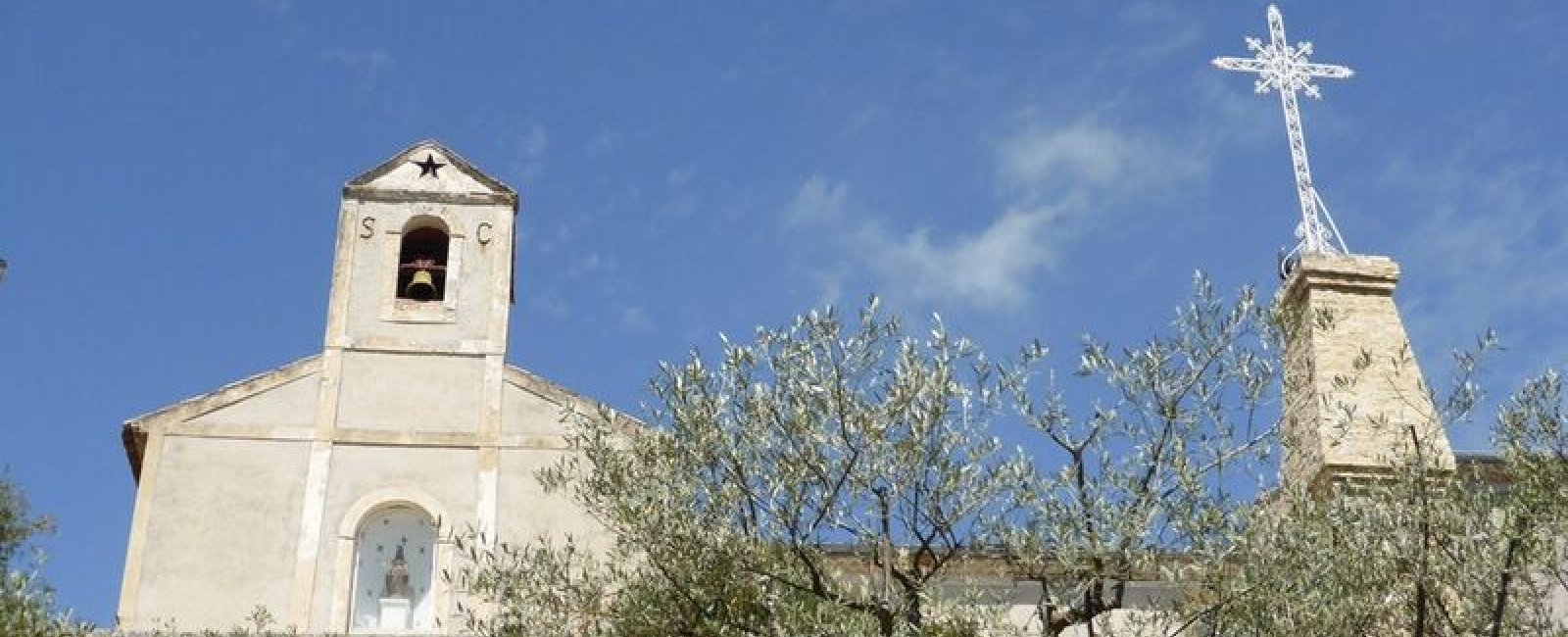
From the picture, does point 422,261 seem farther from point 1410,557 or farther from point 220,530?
point 1410,557

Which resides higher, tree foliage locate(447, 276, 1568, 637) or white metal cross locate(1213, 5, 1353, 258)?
white metal cross locate(1213, 5, 1353, 258)

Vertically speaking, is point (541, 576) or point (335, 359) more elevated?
point (335, 359)

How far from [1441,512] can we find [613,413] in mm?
6446

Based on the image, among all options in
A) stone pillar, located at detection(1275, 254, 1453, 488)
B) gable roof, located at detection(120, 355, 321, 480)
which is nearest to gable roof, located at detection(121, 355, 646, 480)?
gable roof, located at detection(120, 355, 321, 480)

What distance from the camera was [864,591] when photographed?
1372cm

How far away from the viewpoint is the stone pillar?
1758 cm

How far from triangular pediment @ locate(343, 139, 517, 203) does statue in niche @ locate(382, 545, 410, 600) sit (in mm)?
4479

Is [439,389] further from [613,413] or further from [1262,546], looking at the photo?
[1262,546]

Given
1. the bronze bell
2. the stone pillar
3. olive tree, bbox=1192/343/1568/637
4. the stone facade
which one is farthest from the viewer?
the bronze bell

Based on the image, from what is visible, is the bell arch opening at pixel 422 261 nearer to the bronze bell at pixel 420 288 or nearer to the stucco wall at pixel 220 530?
the bronze bell at pixel 420 288

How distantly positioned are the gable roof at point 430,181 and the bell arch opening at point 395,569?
12.8ft

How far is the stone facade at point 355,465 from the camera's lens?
770 inches

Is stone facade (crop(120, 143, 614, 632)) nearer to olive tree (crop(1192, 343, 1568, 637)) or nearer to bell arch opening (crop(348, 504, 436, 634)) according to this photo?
bell arch opening (crop(348, 504, 436, 634))

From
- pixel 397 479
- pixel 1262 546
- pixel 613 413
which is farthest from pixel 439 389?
pixel 1262 546
